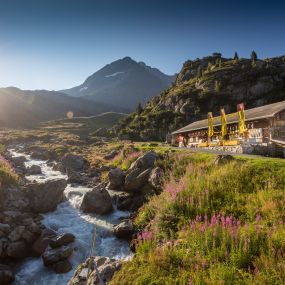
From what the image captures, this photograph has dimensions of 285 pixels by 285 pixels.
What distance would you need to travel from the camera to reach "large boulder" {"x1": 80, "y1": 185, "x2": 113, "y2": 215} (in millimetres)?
17141

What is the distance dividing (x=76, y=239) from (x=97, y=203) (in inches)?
157

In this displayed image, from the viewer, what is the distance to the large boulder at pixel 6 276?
32.6 ft

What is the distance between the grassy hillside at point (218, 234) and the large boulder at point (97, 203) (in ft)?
12.9

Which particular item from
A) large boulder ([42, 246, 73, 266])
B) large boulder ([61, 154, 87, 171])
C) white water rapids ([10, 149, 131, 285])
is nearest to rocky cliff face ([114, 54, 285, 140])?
large boulder ([61, 154, 87, 171])

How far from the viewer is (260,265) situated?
661cm

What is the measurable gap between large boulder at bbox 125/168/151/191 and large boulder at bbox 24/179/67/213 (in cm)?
473

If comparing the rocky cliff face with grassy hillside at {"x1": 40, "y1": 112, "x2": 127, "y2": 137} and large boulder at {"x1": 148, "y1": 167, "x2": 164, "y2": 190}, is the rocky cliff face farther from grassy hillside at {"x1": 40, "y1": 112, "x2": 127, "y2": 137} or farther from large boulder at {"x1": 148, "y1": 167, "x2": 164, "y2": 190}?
large boulder at {"x1": 148, "y1": 167, "x2": 164, "y2": 190}

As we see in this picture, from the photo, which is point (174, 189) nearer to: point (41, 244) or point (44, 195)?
point (41, 244)

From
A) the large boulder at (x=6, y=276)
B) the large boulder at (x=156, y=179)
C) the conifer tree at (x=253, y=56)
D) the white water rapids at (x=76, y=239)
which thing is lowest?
the white water rapids at (x=76, y=239)

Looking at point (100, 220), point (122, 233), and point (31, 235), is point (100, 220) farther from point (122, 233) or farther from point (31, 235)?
point (31, 235)

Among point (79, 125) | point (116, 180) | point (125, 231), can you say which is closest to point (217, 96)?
point (79, 125)

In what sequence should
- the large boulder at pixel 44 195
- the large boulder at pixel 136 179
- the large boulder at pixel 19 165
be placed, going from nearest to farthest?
the large boulder at pixel 44 195 < the large boulder at pixel 136 179 < the large boulder at pixel 19 165

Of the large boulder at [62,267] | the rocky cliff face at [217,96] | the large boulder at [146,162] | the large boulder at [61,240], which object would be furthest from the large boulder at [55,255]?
the rocky cliff face at [217,96]

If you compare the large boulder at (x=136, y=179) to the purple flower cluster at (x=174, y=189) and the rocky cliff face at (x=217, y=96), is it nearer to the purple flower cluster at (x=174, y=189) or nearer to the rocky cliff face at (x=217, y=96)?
the purple flower cluster at (x=174, y=189)
